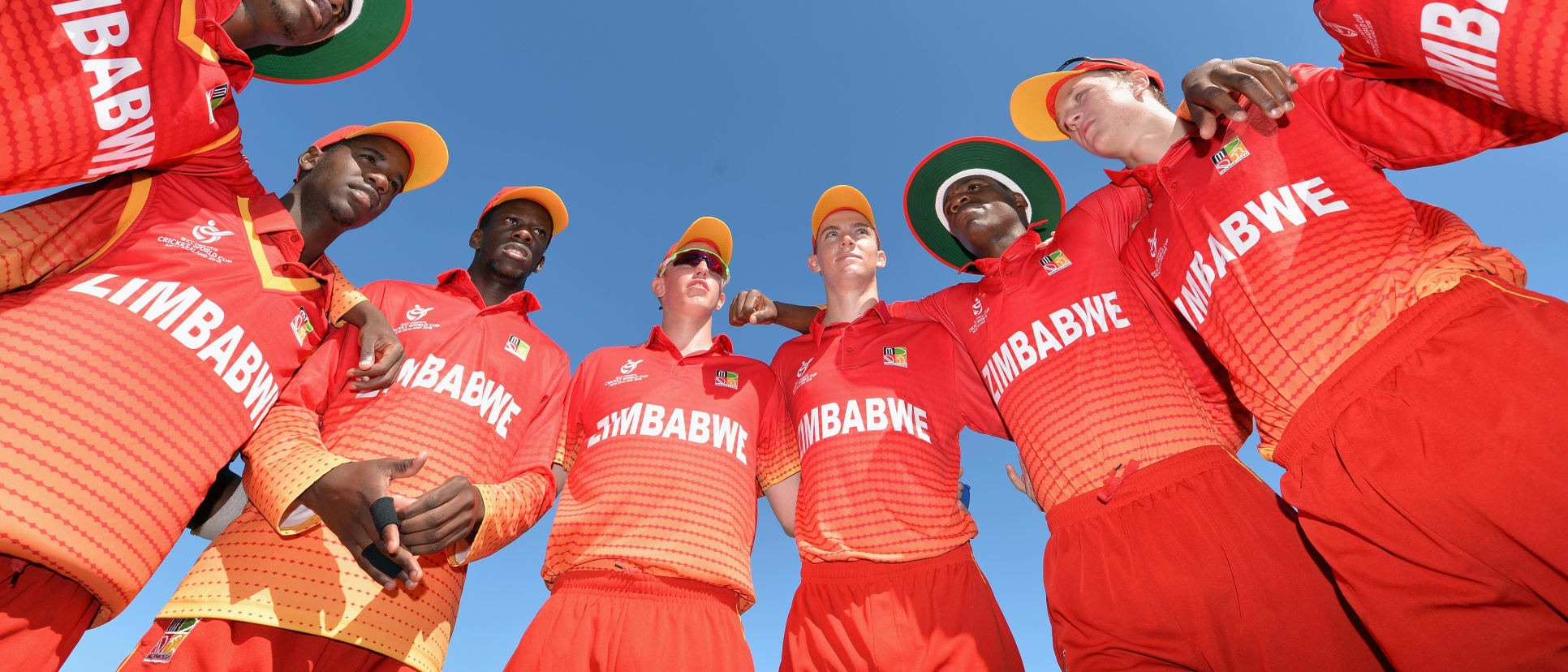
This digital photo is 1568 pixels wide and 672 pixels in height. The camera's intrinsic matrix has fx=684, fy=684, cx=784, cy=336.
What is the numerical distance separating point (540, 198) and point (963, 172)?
3589 mm

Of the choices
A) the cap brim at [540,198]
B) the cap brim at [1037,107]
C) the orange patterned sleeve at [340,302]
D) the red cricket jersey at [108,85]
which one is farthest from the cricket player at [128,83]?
the cap brim at [1037,107]

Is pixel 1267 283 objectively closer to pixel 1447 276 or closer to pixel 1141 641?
pixel 1447 276

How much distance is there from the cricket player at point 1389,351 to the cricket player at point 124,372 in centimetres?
451

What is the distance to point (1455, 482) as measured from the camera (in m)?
A: 2.18

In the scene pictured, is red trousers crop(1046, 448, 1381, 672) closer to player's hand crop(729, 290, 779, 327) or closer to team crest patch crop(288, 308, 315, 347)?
player's hand crop(729, 290, 779, 327)

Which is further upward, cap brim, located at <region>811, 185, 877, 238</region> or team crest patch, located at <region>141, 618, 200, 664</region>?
cap brim, located at <region>811, 185, 877, 238</region>

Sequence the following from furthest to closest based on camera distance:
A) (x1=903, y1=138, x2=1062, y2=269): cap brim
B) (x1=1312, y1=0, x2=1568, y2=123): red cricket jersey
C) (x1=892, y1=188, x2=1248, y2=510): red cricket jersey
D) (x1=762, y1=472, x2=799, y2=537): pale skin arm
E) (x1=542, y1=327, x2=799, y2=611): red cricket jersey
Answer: (x1=903, y1=138, x2=1062, y2=269): cap brim → (x1=762, y1=472, x2=799, y2=537): pale skin arm → (x1=542, y1=327, x2=799, y2=611): red cricket jersey → (x1=892, y1=188, x2=1248, y2=510): red cricket jersey → (x1=1312, y1=0, x2=1568, y2=123): red cricket jersey

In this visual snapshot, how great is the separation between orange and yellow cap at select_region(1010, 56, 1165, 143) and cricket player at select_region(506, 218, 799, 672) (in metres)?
2.68

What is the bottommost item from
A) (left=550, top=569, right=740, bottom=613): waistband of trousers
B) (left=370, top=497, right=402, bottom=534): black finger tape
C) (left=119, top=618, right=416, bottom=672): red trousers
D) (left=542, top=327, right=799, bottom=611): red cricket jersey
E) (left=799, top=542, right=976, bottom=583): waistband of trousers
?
(left=119, top=618, right=416, bottom=672): red trousers

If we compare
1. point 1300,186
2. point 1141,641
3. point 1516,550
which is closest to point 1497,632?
point 1516,550

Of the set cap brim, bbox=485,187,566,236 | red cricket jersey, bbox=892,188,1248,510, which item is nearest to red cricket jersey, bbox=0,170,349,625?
cap brim, bbox=485,187,566,236

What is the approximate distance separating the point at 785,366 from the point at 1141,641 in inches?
118

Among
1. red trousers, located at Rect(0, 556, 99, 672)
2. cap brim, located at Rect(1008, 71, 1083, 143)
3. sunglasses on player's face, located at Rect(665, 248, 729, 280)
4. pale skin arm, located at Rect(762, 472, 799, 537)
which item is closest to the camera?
red trousers, located at Rect(0, 556, 99, 672)

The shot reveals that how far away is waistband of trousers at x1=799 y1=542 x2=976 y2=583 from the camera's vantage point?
12.8ft
